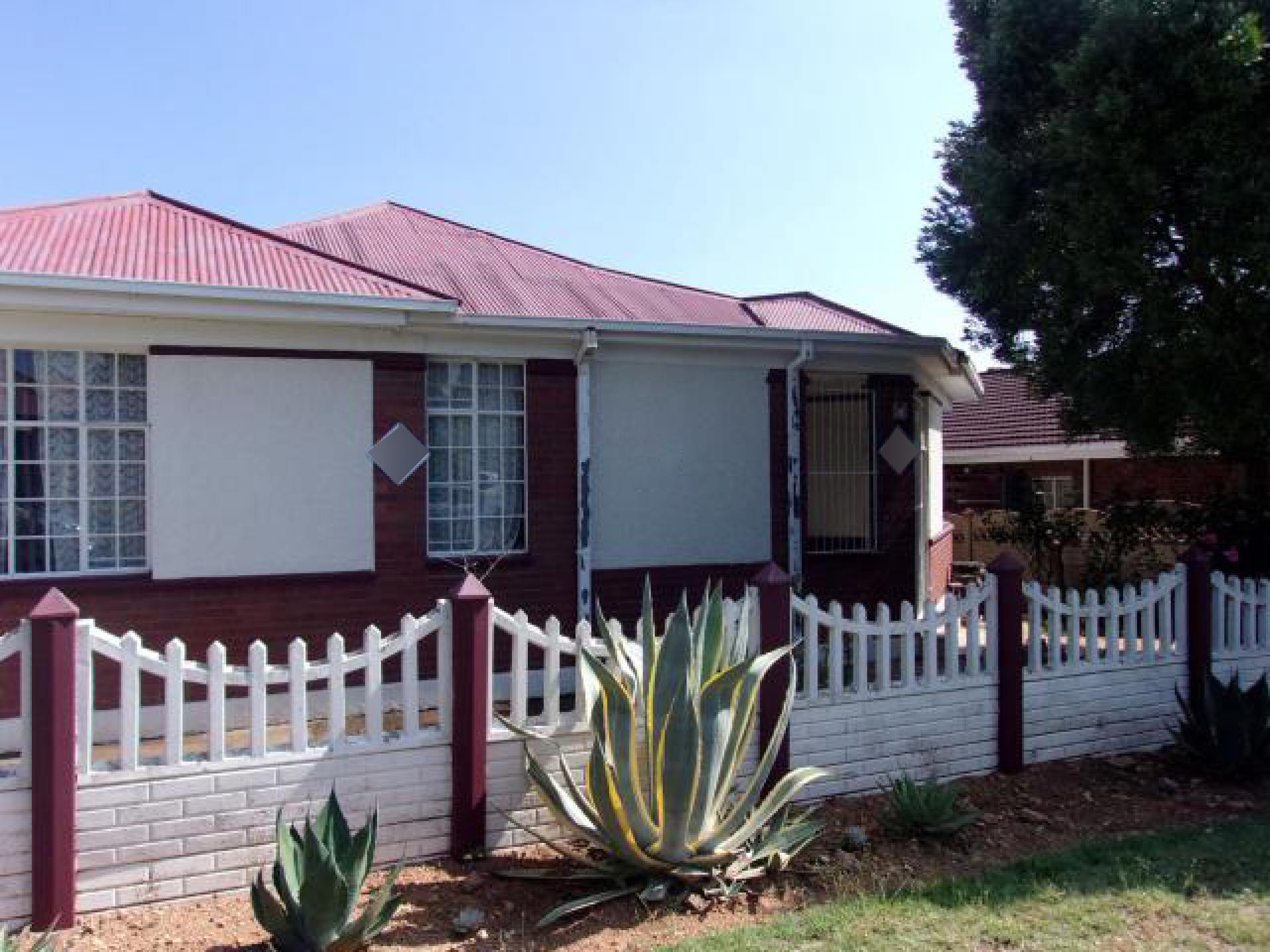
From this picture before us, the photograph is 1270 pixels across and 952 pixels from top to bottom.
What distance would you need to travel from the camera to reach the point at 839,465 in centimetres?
1035

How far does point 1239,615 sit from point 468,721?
6.07 metres

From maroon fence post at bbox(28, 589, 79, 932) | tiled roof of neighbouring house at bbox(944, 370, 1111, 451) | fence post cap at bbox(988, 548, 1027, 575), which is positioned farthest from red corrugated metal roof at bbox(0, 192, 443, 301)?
tiled roof of neighbouring house at bbox(944, 370, 1111, 451)

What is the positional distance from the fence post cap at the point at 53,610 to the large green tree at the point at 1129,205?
7.29 meters

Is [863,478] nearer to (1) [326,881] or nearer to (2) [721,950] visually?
(2) [721,950]

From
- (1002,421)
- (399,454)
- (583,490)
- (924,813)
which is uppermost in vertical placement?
(1002,421)

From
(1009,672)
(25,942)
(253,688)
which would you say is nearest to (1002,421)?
(1009,672)

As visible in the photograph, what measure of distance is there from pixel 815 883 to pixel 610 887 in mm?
989

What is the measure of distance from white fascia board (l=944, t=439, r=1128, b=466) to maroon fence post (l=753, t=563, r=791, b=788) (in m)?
12.9

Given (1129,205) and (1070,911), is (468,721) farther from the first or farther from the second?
(1129,205)

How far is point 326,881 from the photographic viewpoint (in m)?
3.81

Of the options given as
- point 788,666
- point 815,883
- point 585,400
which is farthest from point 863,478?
point 815,883

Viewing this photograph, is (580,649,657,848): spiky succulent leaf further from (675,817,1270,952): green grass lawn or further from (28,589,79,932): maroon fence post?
(28,589,79,932): maroon fence post

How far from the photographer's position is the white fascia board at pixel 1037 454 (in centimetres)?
1761

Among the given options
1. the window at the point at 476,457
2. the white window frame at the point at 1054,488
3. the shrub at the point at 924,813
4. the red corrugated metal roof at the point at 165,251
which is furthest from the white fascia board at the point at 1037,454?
the red corrugated metal roof at the point at 165,251
